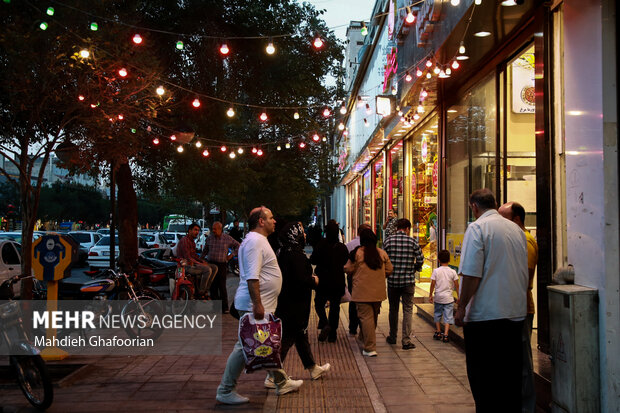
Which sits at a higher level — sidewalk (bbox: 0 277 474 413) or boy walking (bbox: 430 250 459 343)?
boy walking (bbox: 430 250 459 343)

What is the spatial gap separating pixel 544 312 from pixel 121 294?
611 centimetres

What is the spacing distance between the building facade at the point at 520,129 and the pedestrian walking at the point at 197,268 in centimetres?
492

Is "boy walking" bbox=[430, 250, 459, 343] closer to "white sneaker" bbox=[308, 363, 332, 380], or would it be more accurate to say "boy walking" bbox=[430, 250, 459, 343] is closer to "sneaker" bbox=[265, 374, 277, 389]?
"white sneaker" bbox=[308, 363, 332, 380]

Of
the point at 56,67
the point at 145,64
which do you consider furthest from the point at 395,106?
the point at 56,67

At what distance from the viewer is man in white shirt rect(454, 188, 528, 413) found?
4445 millimetres

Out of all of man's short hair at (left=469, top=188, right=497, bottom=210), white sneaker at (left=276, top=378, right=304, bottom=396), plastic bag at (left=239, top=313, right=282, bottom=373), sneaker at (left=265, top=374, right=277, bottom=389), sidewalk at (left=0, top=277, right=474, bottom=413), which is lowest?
sidewalk at (left=0, top=277, right=474, bottom=413)

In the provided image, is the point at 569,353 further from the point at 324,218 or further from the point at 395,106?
the point at 324,218

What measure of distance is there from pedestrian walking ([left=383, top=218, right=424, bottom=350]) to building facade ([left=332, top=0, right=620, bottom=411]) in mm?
1893

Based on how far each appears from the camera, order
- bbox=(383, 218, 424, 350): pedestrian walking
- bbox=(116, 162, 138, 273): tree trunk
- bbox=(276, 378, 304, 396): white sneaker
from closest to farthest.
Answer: bbox=(276, 378, 304, 396): white sneaker < bbox=(383, 218, 424, 350): pedestrian walking < bbox=(116, 162, 138, 273): tree trunk

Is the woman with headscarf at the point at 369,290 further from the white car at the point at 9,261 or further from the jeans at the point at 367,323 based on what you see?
the white car at the point at 9,261

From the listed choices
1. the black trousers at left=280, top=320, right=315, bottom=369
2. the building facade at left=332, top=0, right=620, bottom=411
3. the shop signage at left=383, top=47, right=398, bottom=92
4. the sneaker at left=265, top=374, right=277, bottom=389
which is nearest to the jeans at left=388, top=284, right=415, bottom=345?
the building facade at left=332, top=0, right=620, bottom=411

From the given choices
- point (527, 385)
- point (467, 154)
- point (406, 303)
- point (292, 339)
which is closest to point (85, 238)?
point (467, 154)

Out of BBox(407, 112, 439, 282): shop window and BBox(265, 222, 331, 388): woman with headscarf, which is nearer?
BBox(265, 222, 331, 388): woman with headscarf

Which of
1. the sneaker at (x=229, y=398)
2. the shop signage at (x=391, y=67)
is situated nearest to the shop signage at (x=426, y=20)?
the shop signage at (x=391, y=67)
